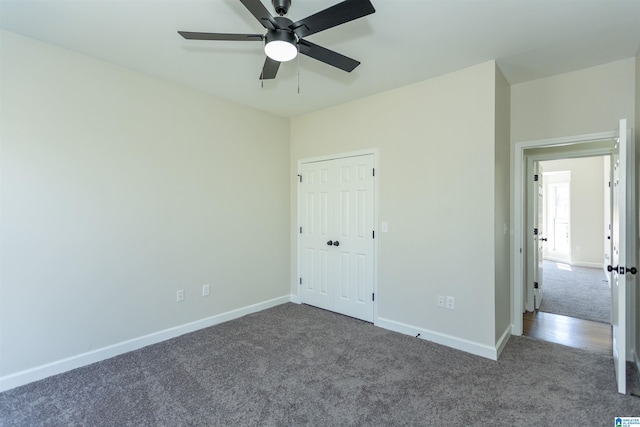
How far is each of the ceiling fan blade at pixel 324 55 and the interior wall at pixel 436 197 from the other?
1.35 metres

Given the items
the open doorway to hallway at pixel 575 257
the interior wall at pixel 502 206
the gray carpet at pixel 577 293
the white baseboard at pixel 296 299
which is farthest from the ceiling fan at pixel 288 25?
the gray carpet at pixel 577 293

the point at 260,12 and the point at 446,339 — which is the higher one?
the point at 260,12

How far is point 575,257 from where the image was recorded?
7234mm

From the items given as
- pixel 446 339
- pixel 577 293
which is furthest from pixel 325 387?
pixel 577 293

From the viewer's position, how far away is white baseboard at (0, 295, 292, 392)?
2382 millimetres

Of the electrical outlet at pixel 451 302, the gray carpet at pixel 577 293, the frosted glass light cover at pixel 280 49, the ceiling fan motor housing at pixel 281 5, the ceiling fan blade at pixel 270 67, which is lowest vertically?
the gray carpet at pixel 577 293

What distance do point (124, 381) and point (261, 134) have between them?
3.04 meters

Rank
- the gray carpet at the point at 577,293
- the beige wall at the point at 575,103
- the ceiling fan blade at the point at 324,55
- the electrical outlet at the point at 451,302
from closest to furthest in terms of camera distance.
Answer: the ceiling fan blade at the point at 324,55 → the beige wall at the point at 575,103 → the electrical outlet at the point at 451,302 → the gray carpet at the point at 577,293

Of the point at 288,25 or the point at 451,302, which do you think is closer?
the point at 288,25

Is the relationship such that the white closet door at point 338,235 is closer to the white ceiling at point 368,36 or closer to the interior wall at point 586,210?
the white ceiling at point 368,36

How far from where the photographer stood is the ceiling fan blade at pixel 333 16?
1.55 m

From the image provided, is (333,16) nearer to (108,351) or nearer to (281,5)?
(281,5)

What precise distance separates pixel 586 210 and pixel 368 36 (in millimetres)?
7550

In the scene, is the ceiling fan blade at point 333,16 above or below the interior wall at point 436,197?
above
